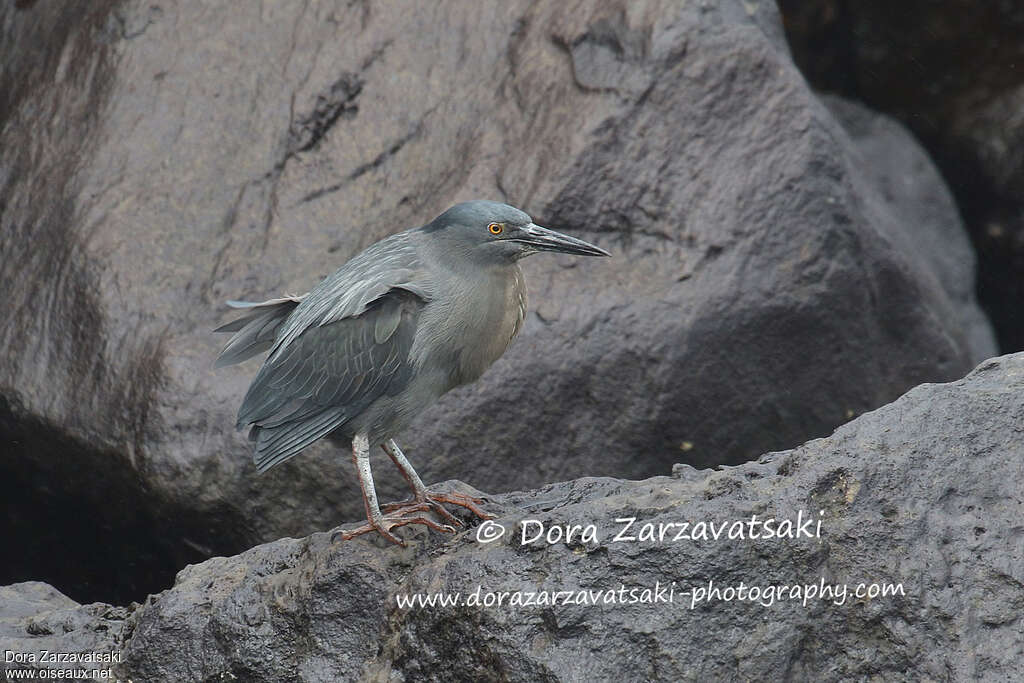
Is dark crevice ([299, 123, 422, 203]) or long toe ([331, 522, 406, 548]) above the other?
dark crevice ([299, 123, 422, 203])

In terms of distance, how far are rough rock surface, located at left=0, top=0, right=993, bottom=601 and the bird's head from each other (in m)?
1.23

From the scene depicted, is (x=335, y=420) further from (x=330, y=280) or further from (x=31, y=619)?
(x=31, y=619)

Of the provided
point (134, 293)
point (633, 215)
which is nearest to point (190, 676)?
point (134, 293)

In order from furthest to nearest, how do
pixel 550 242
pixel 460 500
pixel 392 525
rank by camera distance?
pixel 550 242 < pixel 460 500 < pixel 392 525

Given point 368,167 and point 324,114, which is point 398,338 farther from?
point 324,114

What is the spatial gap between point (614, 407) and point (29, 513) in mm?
3052

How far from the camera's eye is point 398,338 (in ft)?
14.4

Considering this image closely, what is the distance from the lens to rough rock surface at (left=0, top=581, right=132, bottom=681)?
13.5 feet

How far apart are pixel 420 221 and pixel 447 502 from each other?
6.40 ft

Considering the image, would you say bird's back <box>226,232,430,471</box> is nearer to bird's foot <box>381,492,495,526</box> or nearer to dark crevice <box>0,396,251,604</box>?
bird's foot <box>381,492,495,526</box>

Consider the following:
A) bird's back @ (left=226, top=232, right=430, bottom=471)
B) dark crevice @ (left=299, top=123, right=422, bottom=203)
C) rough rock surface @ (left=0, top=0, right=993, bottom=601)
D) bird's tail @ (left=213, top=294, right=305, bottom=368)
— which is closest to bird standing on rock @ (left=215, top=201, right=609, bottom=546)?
bird's back @ (left=226, top=232, right=430, bottom=471)

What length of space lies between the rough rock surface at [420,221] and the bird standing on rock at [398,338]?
1.02 m

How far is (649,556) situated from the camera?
343cm

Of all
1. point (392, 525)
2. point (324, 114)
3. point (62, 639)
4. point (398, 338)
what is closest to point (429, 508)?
point (392, 525)
